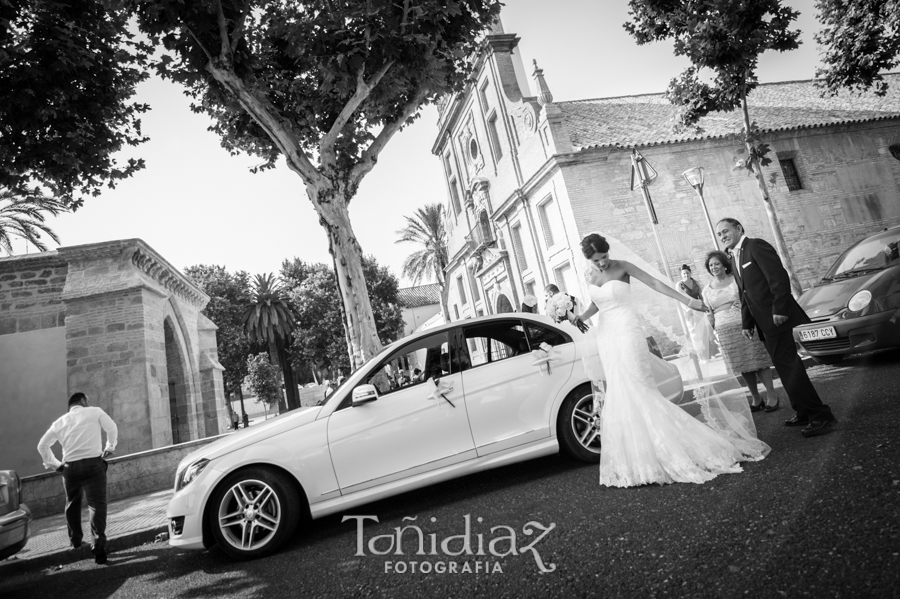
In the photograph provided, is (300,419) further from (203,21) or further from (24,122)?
(24,122)

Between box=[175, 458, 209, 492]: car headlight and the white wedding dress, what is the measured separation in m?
3.44

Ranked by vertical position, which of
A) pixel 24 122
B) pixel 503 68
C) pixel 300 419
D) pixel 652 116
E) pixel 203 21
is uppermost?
pixel 503 68

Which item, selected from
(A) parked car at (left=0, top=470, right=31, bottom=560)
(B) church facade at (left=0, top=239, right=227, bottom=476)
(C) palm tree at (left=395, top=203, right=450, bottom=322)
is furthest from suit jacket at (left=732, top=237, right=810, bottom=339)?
(C) palm tree at (left=395, top=203, right=450, bottom=322)

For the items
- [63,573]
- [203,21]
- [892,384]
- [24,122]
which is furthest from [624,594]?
[24,122]

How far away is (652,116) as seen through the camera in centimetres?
1955

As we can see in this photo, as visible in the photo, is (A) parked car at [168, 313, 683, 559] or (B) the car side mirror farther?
(B) the car side mirror

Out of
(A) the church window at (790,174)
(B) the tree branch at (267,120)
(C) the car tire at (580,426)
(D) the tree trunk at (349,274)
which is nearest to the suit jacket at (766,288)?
(C) the car tire at (580,426)

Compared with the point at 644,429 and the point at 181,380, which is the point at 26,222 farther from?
the point at 644,429

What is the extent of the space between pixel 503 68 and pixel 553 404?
20106 millimetres

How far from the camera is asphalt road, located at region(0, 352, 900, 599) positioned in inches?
89.1

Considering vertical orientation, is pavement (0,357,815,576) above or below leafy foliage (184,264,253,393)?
below

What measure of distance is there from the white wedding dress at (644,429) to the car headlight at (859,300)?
3965 millimetres

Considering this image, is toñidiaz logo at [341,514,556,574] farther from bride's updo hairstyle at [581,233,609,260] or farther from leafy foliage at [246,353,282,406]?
leafy foliage at [246,353,282,406]

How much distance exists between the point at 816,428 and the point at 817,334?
352 cm
